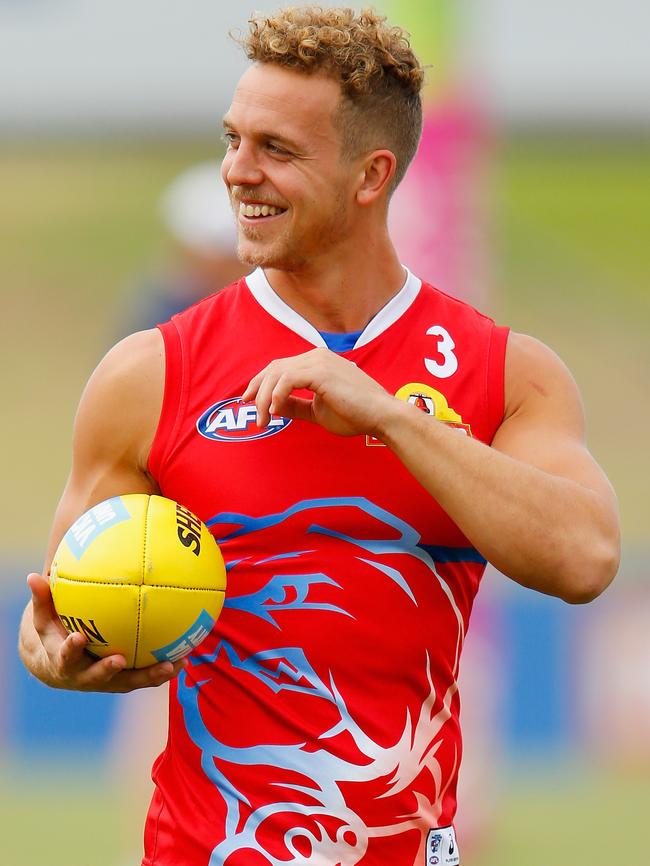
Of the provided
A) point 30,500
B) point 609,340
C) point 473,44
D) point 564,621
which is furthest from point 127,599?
point 609,340

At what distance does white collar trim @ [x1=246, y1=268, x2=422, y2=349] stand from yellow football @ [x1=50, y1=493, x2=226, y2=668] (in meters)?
0.62

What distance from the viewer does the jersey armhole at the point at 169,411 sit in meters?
4.14

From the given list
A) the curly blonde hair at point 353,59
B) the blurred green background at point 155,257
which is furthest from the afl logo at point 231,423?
the blurred green background at point 155,257

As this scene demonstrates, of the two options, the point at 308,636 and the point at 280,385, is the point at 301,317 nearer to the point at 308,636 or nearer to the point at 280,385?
the point at 280,385

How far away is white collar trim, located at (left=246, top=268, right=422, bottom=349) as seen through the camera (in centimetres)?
430

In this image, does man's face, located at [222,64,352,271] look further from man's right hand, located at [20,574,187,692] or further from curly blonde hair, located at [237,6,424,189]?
man's right hand, located at [20,574,187,692]

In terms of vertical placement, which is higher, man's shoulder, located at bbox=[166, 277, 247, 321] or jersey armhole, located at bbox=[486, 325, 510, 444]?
man's shoulder, located at bbox=[166, 277, 247, 321]

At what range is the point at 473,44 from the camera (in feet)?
26.9

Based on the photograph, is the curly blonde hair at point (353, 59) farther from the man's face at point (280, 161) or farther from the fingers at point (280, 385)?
the fingers at point (280, 385)

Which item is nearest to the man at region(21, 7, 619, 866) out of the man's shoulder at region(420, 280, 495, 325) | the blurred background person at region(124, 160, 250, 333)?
the man's shoulder at region(420, 280, 495, 325)

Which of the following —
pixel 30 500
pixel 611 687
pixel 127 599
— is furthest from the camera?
pixel 30 500

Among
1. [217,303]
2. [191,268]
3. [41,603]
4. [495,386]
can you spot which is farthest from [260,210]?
[191,268]

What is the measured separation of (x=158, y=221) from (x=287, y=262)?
29.0 metres

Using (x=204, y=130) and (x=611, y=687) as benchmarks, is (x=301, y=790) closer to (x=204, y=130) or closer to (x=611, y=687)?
(x=611, y=687)
